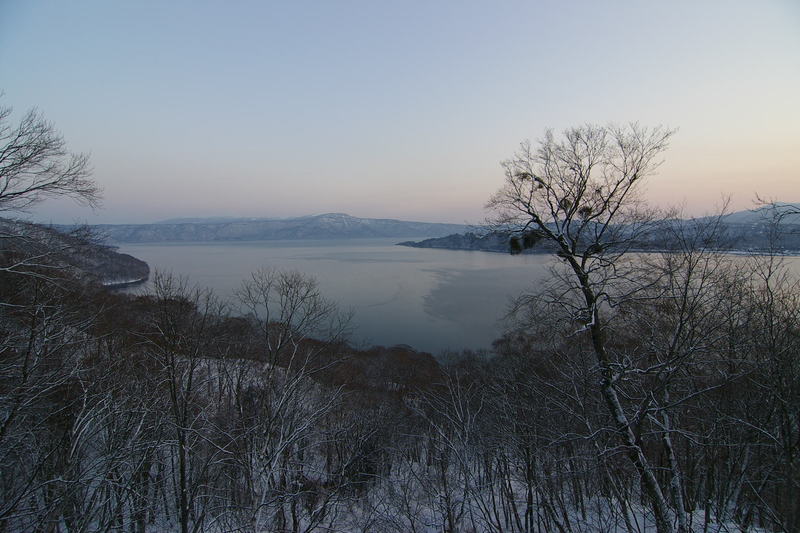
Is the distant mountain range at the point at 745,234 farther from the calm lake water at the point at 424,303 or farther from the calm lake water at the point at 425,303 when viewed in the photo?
the calm lake water at the point at 425,303

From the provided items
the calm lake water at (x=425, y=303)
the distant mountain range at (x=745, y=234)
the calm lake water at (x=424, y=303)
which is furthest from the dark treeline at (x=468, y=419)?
the calm lake water at (x=425, y=303)

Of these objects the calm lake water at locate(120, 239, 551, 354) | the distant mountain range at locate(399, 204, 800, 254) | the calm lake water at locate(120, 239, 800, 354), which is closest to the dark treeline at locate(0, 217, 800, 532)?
the distant mountain range at locate(399, 204, 800, 254)

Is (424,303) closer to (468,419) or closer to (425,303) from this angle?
(425,303)

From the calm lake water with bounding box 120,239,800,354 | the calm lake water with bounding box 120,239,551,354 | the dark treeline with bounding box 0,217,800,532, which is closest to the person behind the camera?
the dark treeline with bounding box 0,217,800,532

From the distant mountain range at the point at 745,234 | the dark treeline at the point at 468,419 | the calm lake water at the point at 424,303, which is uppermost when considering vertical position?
the distant mountain range at the point at 745,234

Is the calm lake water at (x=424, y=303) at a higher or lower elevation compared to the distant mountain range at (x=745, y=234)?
lower

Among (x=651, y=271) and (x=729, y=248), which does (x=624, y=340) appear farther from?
(x=651, y=271)

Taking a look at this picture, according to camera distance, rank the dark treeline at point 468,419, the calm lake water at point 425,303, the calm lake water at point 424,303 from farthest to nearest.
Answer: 1. the calm lake water at point 424,303
2. the calm lake water at point 425,303
3. the dark treeline at point 468,419

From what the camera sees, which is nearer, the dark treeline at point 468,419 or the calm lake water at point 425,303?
the dark treeline at point 468,419

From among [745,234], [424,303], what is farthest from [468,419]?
[424,303]

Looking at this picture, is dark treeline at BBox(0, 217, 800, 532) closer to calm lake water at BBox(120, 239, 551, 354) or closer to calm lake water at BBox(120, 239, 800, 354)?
calm lake water at BBox(120, 239, 551, 354)

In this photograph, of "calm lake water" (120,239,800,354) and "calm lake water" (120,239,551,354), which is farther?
"calm lake water" (120,239,551,354)
